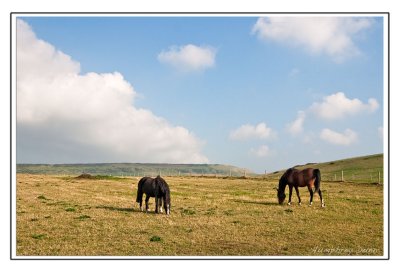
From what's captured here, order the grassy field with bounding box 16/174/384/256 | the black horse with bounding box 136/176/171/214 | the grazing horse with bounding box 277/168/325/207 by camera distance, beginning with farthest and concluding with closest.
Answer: the grazing horse with bounding box 277/168/325/207, the black horse with bounding box 136/176/171/214, the grassy field with bounding box 16/174/384/256

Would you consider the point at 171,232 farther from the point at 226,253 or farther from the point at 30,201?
the point at 30,201

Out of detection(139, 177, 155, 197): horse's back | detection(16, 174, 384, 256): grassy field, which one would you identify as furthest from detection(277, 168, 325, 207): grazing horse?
detection(139, 177, 155, 197): horse's back

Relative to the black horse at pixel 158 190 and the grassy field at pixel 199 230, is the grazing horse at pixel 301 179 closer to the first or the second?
the grassy field at pixel 199 230

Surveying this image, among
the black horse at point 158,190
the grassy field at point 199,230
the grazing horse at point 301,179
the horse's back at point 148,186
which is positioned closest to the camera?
the grassy field at point 199,230

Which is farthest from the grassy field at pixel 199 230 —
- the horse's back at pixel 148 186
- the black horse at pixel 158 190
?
the horse's back at pixel 148 186

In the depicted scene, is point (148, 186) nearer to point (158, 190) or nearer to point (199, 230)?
point (158, 190)

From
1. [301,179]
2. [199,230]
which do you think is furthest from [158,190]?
[301,179]

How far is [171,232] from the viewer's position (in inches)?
687

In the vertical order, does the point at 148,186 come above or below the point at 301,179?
below

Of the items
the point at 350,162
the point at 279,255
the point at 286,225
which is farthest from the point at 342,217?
the point at 350,162

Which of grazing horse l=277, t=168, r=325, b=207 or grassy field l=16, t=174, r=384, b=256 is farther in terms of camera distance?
grazing horse l=277, t=168, r=325, b=207

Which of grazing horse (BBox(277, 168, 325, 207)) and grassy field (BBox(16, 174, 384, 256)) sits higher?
grazing horse (BBox(277, 168, 325, 207))

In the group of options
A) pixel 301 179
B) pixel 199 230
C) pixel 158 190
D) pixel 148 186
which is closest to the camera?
pixel 199 230

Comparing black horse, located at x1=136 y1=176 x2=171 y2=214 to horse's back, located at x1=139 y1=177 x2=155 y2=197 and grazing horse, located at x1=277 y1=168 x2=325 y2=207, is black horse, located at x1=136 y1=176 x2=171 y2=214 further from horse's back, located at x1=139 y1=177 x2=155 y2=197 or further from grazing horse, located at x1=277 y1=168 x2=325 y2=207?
grazing horse, located at x1=277 y1=168 x2=325 y2=207
